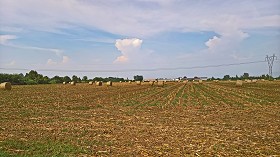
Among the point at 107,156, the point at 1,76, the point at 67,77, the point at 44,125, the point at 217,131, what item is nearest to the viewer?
the point at 107,156

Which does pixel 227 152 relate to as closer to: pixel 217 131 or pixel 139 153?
pixel 139 153

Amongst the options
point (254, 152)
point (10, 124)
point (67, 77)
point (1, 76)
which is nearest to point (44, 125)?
point (10, 124)

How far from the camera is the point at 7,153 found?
27.4 feet

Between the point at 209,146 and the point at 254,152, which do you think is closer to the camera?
the point at 254,152

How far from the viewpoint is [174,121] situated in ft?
47.0

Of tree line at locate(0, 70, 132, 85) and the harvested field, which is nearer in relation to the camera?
the harvested field

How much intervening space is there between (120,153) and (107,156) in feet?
1.48

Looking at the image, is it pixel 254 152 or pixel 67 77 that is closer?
pixel 254 152

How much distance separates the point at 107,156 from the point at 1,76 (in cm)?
8522

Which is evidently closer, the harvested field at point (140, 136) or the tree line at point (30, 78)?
the harvested field at point (140, 136)

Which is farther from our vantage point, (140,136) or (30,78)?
(30,78)

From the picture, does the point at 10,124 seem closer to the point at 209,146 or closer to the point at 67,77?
the point at 209,146

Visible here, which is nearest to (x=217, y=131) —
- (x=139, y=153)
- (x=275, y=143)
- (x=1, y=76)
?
(x=275, y=143)

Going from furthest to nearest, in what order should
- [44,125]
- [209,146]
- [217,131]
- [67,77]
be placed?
[67,77] → [44,125] → [217,131] → [209,146]
